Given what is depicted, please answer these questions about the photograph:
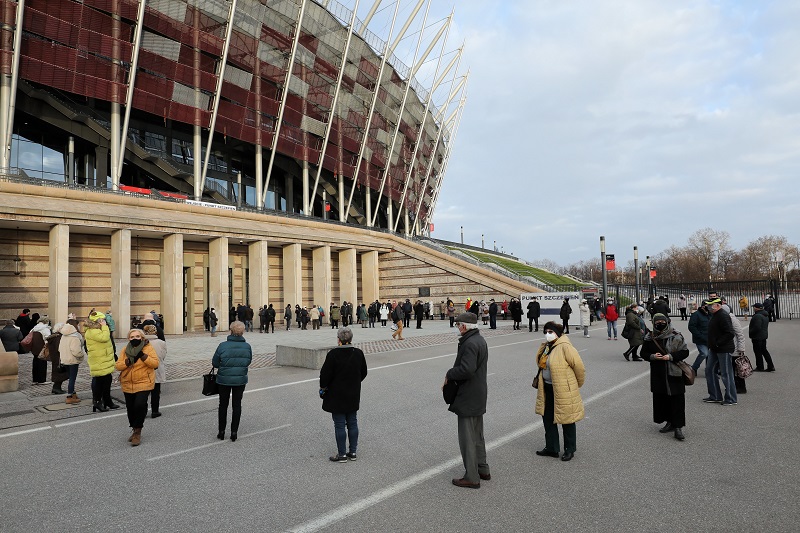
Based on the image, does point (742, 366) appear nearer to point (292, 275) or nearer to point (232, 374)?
point (232, 374)

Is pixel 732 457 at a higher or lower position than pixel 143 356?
lower

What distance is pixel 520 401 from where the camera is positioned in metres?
8.91

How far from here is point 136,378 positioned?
22.2ft

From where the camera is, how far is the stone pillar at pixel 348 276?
120 feet

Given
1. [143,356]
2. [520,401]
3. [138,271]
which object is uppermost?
[138,271]

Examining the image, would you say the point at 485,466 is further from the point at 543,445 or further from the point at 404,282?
the point at 404,282

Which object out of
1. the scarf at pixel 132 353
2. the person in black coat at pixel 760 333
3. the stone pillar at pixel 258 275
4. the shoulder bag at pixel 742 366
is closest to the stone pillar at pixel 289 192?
the stone pillar at pixel 258 275

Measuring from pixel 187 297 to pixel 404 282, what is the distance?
16136 millimetres

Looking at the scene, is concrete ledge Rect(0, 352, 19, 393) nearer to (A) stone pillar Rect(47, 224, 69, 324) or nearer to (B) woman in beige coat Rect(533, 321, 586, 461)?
(B) woman in beige coat Rect(533, 321, 586, 461)

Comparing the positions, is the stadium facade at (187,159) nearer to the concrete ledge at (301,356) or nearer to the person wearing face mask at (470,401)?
the concrete ledge at (301,356)

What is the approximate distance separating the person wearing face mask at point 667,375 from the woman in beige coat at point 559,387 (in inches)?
61.7

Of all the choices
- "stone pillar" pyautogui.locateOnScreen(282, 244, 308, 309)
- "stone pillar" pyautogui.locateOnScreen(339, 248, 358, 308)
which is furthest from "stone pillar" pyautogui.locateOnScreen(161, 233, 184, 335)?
"stone pillar" pyautogui.locateOnScreen(339, 248, 358, 308)

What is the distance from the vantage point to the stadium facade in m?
24.3

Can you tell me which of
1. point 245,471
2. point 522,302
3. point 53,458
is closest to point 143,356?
point 53,458
